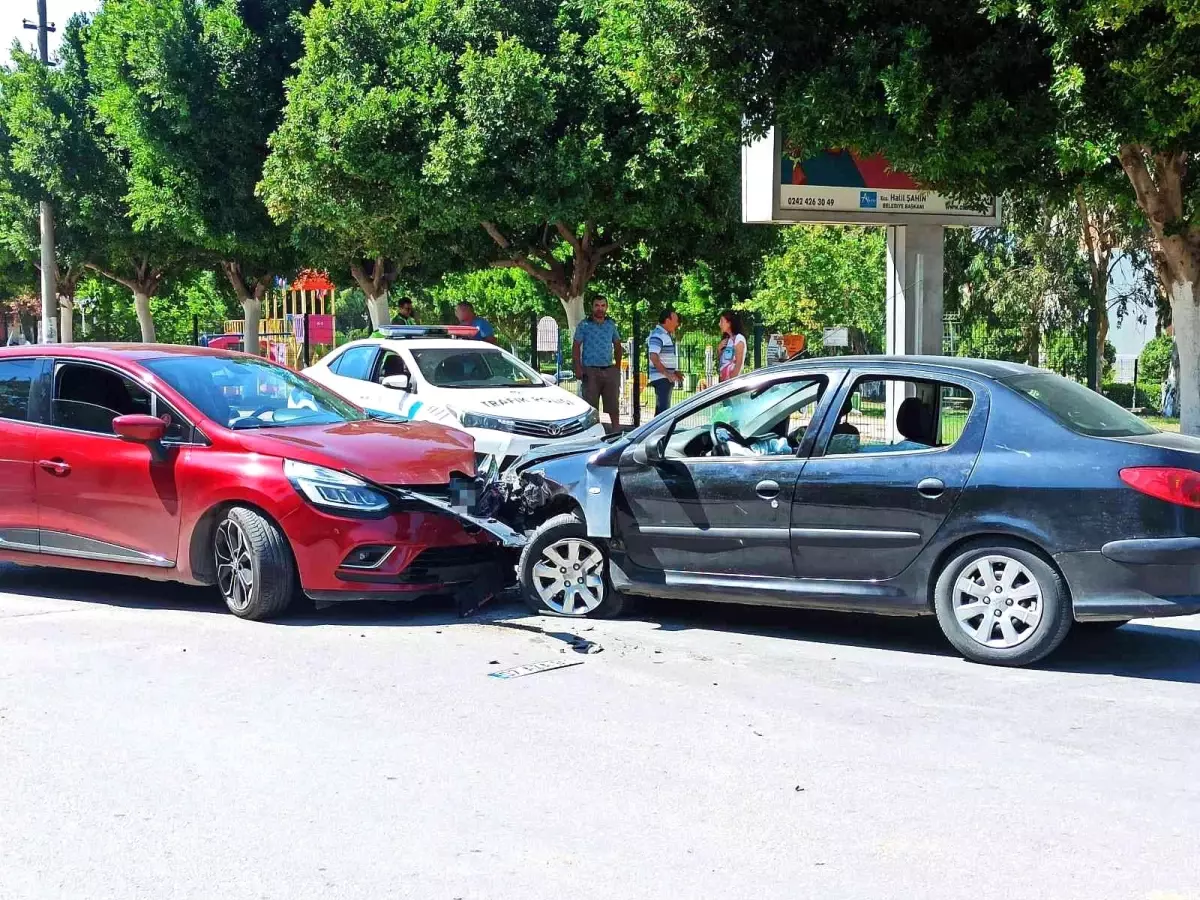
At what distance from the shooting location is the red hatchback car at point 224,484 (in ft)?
24.8

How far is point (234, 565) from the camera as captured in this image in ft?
25.5

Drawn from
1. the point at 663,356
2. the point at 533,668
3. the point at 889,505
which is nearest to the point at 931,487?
the point at 889,505

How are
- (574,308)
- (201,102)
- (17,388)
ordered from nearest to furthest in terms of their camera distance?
1. (17,388)
2. (574,308)
3. (201,102)

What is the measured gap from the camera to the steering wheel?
7.50 m

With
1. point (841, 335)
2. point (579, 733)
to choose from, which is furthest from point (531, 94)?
point (579, 733)

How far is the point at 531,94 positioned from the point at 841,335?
219 inches

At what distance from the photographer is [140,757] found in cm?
519

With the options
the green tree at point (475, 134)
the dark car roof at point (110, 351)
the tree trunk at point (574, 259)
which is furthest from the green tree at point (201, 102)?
the dark car roof at point (110, 351)

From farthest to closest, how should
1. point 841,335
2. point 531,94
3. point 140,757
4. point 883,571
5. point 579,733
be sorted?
point 841,335 < point 531,94 < point 883,571 < point 579,733 < point 140,757

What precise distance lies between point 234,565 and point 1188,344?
27.8 ft

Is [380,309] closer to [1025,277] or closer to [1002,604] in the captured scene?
[1025,277]

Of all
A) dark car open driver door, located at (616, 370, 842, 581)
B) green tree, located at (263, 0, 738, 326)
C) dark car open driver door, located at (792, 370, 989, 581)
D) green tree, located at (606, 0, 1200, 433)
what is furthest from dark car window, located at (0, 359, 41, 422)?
green tree, located at (263, 0, 738, 326)

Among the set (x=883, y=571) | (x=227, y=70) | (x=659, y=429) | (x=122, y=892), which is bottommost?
(x=122, y=892)

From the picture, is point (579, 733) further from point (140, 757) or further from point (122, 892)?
point (122, 892)
